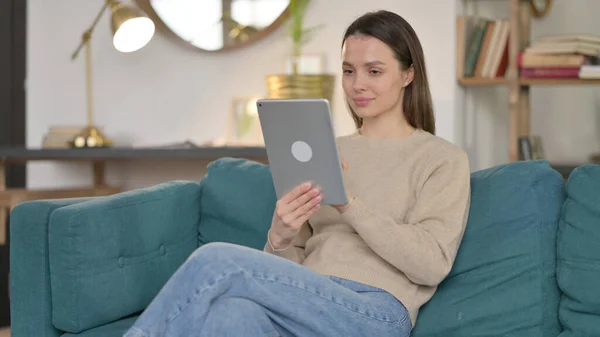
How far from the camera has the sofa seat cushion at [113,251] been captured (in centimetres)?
201

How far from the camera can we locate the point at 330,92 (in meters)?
3.32

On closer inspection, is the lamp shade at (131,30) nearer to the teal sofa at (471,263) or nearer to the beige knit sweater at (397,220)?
the teal sofa at (471,263)

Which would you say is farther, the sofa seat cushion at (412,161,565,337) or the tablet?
the sofa seat cushion at (412,161,565,337)

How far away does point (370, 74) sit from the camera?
2051 millimetres

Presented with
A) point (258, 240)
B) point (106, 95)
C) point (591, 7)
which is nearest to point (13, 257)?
point (258, 240)

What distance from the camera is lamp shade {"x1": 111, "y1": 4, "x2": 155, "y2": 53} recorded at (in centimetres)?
343

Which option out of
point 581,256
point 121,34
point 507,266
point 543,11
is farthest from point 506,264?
point 543,11

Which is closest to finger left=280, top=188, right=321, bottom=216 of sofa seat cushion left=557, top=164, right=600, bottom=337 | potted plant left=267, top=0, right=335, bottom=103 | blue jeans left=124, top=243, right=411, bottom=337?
blue jeans left=124, top=243, right=411, bottom=337

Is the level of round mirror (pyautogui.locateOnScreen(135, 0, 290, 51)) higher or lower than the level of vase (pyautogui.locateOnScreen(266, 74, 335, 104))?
higher

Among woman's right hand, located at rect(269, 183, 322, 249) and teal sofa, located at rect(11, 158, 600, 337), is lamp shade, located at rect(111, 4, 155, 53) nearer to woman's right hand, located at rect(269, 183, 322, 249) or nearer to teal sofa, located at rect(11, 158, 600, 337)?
teal sofa, located at rect(11, 158, 600, 337)

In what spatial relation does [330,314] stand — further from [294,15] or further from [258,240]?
[294,15]

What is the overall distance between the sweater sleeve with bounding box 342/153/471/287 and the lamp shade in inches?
71.0

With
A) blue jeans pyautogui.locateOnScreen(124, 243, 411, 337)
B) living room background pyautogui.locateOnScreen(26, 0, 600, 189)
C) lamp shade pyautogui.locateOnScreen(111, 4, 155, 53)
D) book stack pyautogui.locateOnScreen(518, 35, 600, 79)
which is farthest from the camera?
living room background pyautogui.locateOnScreen(26, 0, 600, 189)

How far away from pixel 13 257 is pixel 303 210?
2.30 feet
